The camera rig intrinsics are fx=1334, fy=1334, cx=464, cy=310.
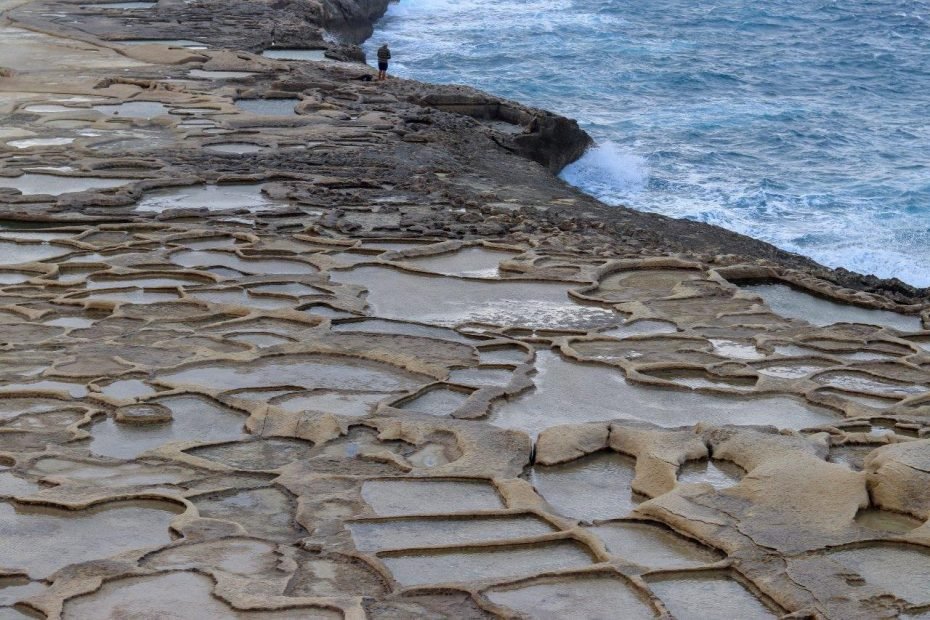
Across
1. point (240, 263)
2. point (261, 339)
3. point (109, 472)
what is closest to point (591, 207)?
point (240, 263)

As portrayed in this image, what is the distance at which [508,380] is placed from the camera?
7.89m

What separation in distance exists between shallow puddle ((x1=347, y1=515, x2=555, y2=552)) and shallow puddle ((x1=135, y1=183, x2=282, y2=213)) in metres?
6.58

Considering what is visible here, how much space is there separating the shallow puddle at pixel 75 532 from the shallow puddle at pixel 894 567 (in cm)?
288

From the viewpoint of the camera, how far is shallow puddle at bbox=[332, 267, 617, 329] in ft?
30.2

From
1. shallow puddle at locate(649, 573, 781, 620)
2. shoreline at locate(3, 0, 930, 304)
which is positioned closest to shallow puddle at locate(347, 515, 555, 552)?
shallow puddle at locate(649, 573, 781, 620)

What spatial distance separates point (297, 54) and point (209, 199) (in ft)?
33.4

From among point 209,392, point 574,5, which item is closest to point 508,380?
point 209,392

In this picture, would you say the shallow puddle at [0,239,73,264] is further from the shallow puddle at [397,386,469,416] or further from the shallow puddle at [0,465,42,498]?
the shallow puddle at [0,465,42,498]

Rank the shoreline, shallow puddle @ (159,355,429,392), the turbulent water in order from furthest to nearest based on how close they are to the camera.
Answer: the turbulent water, the shoreline, shallow puddle @ (159,355,429,392)

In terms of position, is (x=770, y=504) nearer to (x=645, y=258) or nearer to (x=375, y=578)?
(x=375, y=578)

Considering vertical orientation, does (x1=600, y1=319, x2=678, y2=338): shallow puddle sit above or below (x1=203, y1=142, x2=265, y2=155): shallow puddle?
below

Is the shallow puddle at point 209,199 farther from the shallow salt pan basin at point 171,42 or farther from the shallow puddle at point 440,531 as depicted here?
the shallow salt pan basin at point 171,42

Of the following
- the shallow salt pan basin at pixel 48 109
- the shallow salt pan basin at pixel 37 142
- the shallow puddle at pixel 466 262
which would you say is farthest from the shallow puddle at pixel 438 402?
the shallow salt pan basin at pixel 48 109

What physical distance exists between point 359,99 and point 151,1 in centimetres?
1187
